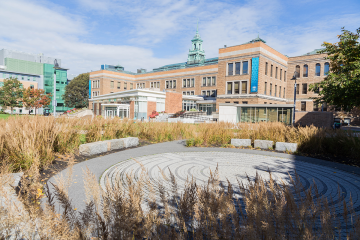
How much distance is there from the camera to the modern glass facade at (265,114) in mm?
27472

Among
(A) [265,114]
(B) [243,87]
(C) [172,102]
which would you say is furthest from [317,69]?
(C) [172,102]

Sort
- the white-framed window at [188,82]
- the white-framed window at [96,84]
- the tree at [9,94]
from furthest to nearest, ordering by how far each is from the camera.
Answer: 1. the white-framed window at [96,84]
2. the white-framed window at [188,82]
3. the tree at [9,94]

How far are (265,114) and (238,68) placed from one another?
14.4m

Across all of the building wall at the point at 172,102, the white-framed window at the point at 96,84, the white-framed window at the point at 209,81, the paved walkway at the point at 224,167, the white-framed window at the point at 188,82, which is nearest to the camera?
the paved walkway at the point at 224,167

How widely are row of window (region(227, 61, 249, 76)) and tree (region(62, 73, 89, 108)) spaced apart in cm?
4863

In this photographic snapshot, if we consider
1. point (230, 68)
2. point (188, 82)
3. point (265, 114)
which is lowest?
point (265, 114)

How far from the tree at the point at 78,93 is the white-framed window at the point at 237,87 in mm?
48394

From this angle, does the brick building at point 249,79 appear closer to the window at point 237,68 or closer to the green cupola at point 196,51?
the window at point 237,68

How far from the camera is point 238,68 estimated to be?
40.3 m

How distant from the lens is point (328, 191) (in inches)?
201

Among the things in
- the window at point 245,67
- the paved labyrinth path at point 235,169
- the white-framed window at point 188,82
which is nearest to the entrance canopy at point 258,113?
the window at point 245,67

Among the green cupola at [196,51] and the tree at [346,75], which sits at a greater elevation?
the green cupola at [196,51]

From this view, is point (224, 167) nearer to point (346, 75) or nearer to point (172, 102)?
point (346, 75)

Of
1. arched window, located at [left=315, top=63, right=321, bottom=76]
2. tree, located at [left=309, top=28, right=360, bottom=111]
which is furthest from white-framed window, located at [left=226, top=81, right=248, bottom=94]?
tree, located at [left=309, top=28, right=360, bottom=111]
